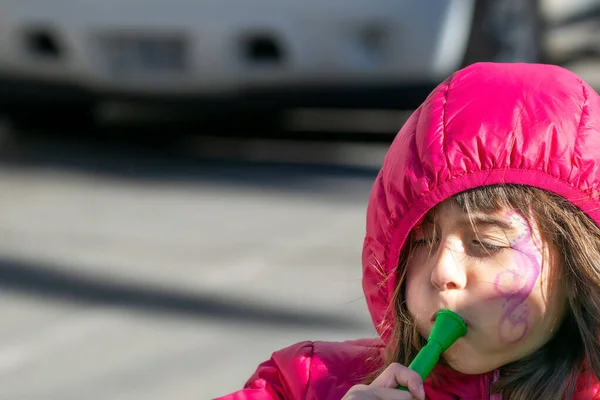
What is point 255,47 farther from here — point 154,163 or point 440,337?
point 440,337

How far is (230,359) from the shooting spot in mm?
3369

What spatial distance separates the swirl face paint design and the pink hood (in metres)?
0.08

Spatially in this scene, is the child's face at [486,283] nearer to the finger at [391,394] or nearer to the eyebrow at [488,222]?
the eyebrow at [488,222]

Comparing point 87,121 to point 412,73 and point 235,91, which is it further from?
point 412,73

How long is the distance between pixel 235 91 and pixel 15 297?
6.45 ft

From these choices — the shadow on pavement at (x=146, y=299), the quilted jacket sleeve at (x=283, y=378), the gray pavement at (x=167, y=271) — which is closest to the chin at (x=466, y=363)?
the quilted jacket sleeve at (x=283, y=378)

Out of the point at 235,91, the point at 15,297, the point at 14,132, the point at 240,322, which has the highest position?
the point at 14,132

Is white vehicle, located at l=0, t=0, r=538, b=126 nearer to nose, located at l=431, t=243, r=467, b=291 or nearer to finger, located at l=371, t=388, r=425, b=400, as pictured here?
nose, located at l=431, t=243, r=467, b=291

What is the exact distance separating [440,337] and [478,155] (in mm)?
285

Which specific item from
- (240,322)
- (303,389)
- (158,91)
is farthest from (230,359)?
(158,91)

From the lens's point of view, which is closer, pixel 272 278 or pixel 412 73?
pixel 272 278

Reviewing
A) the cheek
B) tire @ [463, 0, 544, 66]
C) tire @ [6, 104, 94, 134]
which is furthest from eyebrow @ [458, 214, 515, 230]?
tire @ [6, 104, 94, 134]

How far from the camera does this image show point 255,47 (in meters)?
5.34

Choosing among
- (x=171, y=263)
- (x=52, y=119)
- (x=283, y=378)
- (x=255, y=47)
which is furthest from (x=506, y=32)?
(x=283, y=378)
